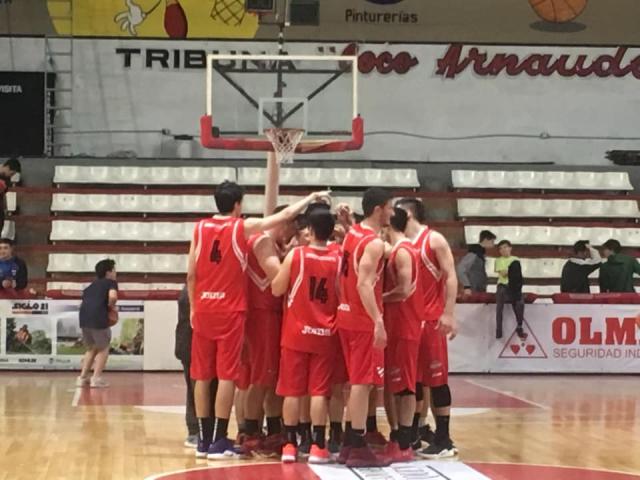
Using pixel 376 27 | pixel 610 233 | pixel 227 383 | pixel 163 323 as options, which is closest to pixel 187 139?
pixel 376 27

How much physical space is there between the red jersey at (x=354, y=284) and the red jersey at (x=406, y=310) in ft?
1.00

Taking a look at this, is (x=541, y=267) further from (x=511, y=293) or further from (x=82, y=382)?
(x=82, y=382)

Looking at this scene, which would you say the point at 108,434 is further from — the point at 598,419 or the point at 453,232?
the point at 453,232

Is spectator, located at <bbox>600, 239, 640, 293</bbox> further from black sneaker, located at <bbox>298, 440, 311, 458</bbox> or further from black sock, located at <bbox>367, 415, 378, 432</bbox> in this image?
black sneaker, located at <bbox>298, 440, 311, 458</bbox>

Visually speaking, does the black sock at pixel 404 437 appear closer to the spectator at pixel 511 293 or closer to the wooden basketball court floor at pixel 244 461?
the wooden basketball court floor at pixel 244 461

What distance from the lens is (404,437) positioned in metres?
8.93

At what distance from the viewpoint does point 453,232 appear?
2112 cm

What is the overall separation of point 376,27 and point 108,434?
14.1m

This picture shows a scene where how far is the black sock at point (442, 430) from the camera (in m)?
9.22

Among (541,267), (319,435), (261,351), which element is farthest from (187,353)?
(541,267)

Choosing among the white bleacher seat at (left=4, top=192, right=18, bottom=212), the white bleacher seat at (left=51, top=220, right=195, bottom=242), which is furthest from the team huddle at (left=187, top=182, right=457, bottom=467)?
the white bleacher seat at (left=4, top=192, right=18, bottom=212)

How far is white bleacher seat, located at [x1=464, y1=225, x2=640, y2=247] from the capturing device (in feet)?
69.3

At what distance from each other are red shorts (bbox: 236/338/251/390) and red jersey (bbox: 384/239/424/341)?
1.18 m

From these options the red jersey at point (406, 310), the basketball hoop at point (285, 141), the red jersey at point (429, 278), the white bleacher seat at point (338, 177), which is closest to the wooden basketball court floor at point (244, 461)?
the red jersey at point (406, 310)
